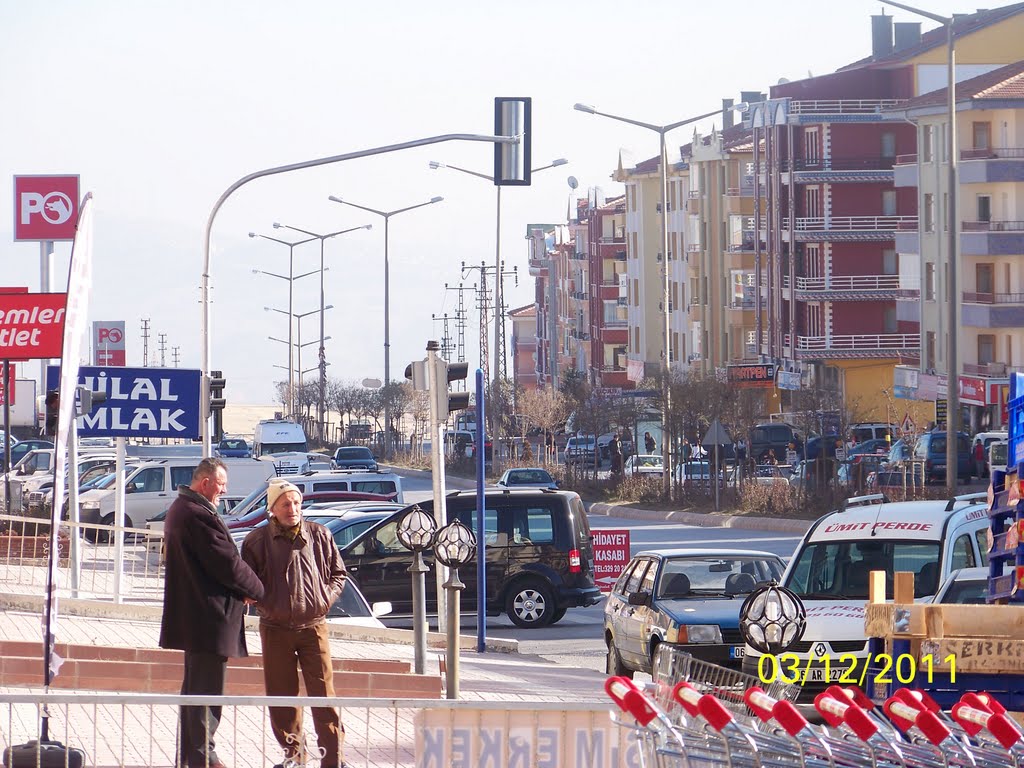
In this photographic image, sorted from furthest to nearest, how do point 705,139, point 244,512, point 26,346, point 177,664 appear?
point 705,139
point 244,512
point 26,346
point 177,664

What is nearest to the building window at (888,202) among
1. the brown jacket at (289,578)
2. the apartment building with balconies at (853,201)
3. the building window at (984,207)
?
the apartment building with balconies at (853,201)

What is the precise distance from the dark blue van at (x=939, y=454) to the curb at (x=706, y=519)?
8134 mm

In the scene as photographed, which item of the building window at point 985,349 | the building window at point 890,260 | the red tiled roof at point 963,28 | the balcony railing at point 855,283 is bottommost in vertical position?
the building window at point 985,349

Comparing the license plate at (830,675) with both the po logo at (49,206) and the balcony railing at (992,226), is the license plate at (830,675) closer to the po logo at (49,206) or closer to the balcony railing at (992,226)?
the po logo at (49,206)

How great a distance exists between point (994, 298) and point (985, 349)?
2.60 m

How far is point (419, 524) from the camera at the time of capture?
14188 mm

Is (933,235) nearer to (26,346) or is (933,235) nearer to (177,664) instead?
(26,346)

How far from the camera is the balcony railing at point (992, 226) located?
64.6 meters

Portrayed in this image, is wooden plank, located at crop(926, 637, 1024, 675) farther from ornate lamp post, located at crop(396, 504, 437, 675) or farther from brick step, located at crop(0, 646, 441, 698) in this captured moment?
ornate lamp post, located at crop(396, 504, 437, 675)

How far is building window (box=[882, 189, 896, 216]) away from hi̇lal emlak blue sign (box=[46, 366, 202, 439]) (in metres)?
63.2

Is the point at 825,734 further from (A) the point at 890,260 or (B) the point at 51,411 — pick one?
(A) the point at 890,260

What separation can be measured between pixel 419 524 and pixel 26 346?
12613mm

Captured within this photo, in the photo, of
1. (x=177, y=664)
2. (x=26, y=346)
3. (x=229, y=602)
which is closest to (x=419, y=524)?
(x=177, y=664)

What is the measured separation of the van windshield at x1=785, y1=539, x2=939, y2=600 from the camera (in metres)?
15.1
